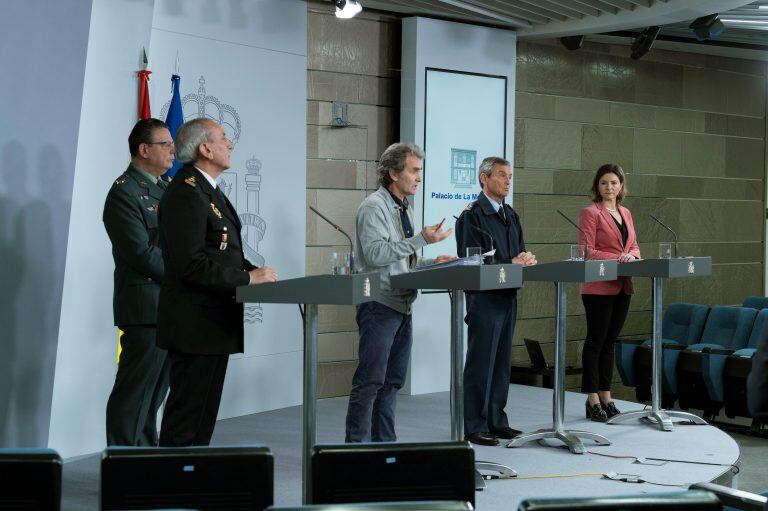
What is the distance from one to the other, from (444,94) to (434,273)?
3764 mm

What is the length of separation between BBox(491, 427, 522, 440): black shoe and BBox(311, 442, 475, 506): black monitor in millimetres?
3088

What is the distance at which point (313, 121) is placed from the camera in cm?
727

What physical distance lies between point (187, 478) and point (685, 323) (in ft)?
20.4

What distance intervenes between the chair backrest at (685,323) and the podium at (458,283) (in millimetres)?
3773

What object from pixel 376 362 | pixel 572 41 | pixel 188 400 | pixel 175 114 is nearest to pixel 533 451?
pixel 376 362

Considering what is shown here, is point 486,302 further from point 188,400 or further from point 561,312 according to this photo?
point 188,400

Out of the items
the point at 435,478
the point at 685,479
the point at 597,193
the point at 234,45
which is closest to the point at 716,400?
the point at 597,193

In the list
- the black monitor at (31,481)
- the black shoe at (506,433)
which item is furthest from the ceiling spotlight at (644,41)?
the black monitor at (31,481)

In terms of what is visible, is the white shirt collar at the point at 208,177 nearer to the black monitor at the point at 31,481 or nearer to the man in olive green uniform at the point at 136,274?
the man in olive green uniform at the point at 136,274

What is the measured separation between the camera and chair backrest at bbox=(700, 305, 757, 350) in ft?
24.3

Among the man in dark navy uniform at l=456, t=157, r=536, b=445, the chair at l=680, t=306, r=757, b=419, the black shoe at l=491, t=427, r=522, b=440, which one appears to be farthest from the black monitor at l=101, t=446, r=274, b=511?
the chair at l=680, t=306, r=757, b=419

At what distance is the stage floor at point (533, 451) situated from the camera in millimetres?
4559

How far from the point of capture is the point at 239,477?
94.6 inches

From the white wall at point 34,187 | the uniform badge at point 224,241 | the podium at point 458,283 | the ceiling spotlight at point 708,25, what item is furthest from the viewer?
the ceiling spotlight at point 708,25
